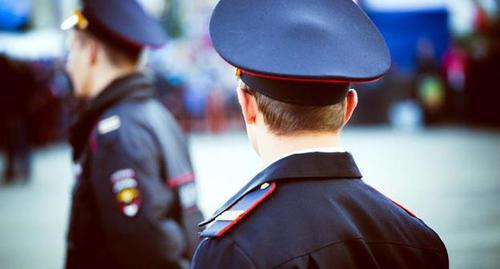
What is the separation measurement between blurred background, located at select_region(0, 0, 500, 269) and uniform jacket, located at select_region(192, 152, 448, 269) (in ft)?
7.28

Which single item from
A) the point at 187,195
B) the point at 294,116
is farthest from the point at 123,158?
the point at 294,116

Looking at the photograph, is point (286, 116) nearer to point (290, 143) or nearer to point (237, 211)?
point (290, 143)

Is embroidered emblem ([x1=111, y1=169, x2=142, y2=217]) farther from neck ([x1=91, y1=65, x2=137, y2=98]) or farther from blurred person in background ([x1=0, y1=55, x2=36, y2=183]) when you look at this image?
blurred person in background ([x1=0, y1=55, x2=36, y2=183])

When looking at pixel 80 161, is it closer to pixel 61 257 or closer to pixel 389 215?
pixel 389 215

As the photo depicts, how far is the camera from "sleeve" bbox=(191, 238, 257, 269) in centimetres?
149

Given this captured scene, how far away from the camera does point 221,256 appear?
4.98ft

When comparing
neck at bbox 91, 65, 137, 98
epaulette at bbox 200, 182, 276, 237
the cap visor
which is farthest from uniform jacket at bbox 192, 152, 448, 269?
the cap visor

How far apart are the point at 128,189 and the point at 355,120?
57.3 ft

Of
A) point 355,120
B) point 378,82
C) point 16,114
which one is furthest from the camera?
point 355,120

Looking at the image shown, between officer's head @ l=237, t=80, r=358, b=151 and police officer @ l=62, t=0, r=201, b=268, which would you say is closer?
officer's head @ l=237, t=80, r=358, b=151

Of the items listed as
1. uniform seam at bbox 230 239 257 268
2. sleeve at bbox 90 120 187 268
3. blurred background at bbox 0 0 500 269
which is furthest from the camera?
blurred background at bbox 0 0 500 269

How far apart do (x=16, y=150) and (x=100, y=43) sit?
8.07 meters

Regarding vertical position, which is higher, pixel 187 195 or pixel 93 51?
pixel 93 51

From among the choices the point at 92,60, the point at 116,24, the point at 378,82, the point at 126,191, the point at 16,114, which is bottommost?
the point at 378,82
